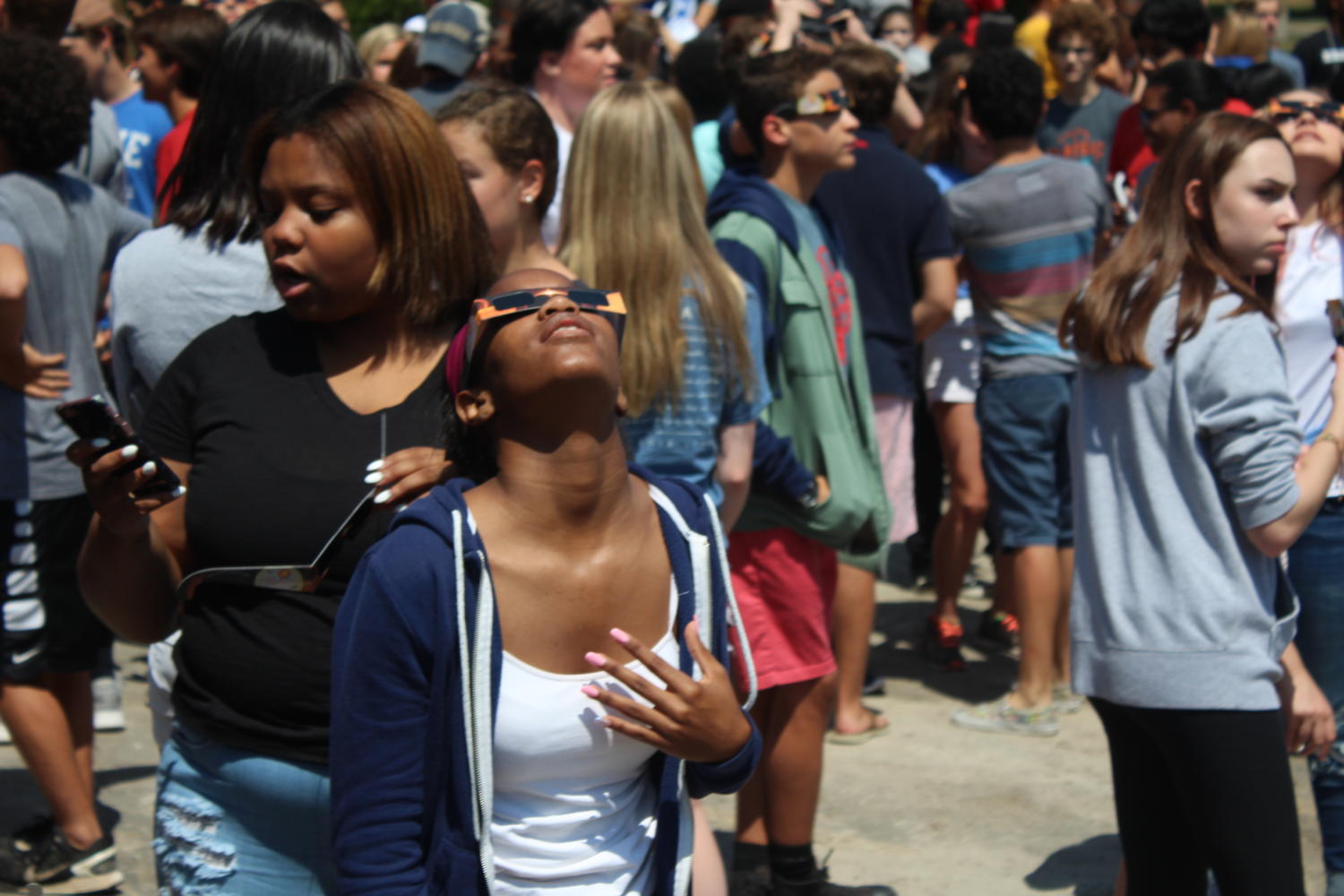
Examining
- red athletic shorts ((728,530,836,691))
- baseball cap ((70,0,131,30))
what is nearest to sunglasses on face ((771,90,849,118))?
red athletic shorts ((728,530,836,691))

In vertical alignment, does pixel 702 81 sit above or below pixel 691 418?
above

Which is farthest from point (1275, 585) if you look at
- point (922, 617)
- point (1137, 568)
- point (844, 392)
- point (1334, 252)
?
point (922, 617)

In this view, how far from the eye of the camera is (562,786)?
1922 millimetres

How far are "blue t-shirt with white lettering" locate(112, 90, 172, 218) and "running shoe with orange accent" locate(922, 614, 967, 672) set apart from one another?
12.6 feet

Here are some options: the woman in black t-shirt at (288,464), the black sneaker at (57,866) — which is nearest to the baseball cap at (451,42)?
the black sneaker at (57,866)

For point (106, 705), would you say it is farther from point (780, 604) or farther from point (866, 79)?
point (866, 79)

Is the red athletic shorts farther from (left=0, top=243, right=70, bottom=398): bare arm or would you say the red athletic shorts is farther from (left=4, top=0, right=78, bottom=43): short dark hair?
(left=4, top=0, right=78, bottom=43): short dark hair

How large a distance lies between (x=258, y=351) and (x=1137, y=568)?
1.78 meters

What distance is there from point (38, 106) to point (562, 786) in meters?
3.08

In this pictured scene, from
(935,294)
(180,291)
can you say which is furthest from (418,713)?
(935,294)

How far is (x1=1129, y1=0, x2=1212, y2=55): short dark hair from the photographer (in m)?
7.93

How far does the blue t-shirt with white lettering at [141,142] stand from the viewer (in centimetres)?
653

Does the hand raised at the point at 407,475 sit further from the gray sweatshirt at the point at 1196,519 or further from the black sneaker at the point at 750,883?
the black sneaker at the point at 750,883

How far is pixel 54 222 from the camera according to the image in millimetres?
4176
